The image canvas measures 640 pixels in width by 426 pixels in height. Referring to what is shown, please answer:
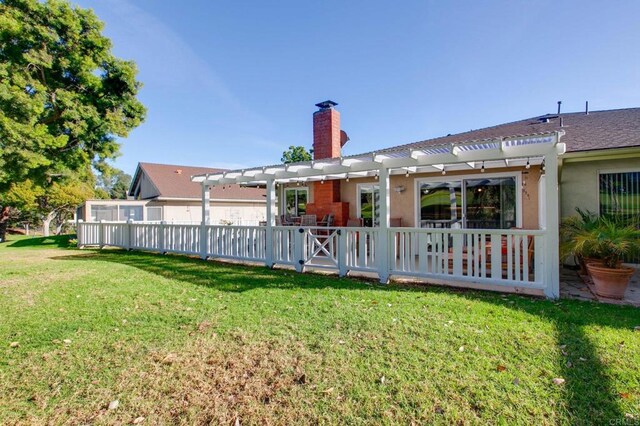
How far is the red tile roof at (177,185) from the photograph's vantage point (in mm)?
21469

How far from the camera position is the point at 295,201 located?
42.1 feet

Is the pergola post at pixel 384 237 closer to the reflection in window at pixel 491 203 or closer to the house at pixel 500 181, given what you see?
the house at pixel 500 181

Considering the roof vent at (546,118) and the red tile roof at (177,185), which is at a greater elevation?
the roof vent at (546,118)

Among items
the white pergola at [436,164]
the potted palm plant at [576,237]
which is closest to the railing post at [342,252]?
the white pergola at [436,164]

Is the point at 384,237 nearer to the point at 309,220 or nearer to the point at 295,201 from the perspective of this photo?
the point at 309,220

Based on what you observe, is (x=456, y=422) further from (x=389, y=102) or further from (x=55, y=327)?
(x=389, y=102)

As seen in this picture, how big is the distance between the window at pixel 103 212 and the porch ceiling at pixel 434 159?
48.8 feet

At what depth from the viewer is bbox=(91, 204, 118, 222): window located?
776 inches

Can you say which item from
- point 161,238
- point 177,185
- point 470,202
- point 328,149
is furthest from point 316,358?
point 177,185

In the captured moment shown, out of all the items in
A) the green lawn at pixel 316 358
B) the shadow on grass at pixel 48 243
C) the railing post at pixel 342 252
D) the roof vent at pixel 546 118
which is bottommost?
the green lawn at pixel 316 358

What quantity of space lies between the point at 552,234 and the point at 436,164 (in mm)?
2258

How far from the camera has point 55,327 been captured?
4.09 m

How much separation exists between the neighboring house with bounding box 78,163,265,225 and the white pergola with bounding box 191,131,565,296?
39.0 ft

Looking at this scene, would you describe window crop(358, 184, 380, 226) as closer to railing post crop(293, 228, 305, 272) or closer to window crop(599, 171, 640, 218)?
railing post crop(293, 228, 305, 272)
